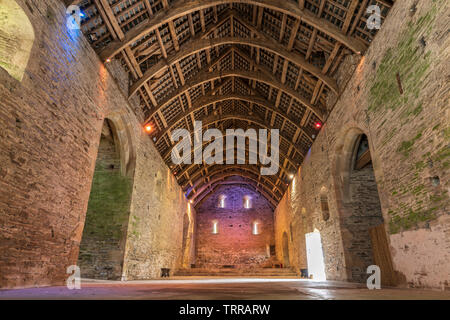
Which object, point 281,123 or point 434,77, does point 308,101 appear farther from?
point 434,77

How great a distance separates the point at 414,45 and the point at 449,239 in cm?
332

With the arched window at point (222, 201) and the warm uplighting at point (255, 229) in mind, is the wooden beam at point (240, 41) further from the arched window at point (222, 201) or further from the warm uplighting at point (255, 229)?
the warm uplighting at point (255, 229)

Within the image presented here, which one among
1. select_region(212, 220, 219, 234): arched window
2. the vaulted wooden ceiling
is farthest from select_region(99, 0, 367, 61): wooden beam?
select_region(212, 220, 219, 234): arched window

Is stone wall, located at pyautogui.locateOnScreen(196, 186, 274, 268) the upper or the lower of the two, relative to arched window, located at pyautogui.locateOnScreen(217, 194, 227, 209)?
lower

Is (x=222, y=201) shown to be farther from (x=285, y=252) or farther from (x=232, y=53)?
(x=232, y=53)

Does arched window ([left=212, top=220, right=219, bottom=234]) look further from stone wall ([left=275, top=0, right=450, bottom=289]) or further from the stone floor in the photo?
the stone floor

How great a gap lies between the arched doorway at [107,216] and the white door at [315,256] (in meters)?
6.99

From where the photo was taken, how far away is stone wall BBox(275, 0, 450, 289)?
3949mm

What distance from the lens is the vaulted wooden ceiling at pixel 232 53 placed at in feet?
21.7

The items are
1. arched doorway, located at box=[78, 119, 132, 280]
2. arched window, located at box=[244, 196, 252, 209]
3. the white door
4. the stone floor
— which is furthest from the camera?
arched window, located at box=[244, 196, 252, 209]

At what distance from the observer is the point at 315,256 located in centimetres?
1026

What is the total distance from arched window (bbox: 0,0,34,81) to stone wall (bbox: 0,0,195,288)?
0.11 metres
